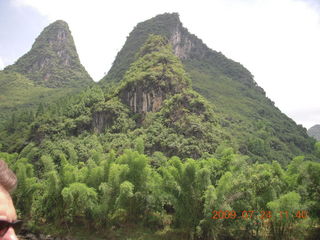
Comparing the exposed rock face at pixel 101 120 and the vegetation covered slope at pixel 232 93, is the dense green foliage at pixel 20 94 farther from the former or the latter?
the exposed rock face at pixel 101 120

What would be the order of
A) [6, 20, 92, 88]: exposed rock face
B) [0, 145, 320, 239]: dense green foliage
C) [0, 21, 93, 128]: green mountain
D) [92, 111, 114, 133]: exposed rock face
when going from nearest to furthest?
1. [0, 145, 320, 239]: dense green foliage
2. [92, 111, 114, 133]: exposed rock face
3. [0, 21, 93, 128]: green mountain
4. [6, 20, 92, 88]: exposed rock face

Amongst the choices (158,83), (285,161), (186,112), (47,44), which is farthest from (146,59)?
(47,44)

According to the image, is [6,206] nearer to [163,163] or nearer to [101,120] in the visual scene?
[163,163]

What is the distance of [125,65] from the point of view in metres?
74.2

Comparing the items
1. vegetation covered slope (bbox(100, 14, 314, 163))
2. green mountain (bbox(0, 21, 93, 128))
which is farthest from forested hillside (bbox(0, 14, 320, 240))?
green mountain (bbox(0, 21, 93, 128))

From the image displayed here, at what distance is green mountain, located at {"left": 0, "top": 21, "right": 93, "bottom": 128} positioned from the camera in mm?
76938

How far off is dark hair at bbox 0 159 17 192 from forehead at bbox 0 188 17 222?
0.08ft

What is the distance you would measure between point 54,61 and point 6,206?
383ft

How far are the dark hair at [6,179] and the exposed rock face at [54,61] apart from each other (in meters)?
98.3

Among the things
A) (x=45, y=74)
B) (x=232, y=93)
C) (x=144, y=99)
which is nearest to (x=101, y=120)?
(x=144, y=99)

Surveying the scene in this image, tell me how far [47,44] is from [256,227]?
119m
